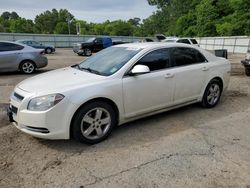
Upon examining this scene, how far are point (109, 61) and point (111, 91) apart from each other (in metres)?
0.81

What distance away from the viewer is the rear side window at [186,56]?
4.81m

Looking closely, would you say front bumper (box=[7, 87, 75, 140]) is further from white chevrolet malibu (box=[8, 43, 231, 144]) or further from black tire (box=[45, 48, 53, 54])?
black tire (box=[45, 48, 53, 54])

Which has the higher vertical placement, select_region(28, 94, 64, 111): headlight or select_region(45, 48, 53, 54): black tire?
select_region(28, 94, 64, 111): headlight

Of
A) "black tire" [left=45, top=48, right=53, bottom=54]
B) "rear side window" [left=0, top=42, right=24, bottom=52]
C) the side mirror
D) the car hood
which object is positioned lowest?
"black tire" [left=45, top=48, right=53, bottom=54]

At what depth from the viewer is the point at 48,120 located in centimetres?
341

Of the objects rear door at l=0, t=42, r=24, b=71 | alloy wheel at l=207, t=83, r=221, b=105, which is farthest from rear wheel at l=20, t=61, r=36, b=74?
alloy wheel at l=207, t=83, r=221, b=105

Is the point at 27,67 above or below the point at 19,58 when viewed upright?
below

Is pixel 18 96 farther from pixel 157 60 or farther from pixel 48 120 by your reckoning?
pixel 157 60

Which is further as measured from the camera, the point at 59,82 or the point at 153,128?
the point at 153,128

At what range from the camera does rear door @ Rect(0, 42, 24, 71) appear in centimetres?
963

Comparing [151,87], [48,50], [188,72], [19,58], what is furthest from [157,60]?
[48,50]

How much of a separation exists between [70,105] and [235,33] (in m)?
31.1

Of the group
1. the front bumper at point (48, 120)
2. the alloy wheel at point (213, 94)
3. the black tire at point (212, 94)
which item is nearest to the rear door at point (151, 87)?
the front bumper at point (48, 120)

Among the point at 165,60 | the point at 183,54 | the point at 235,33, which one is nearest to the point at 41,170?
the point at 165,60
